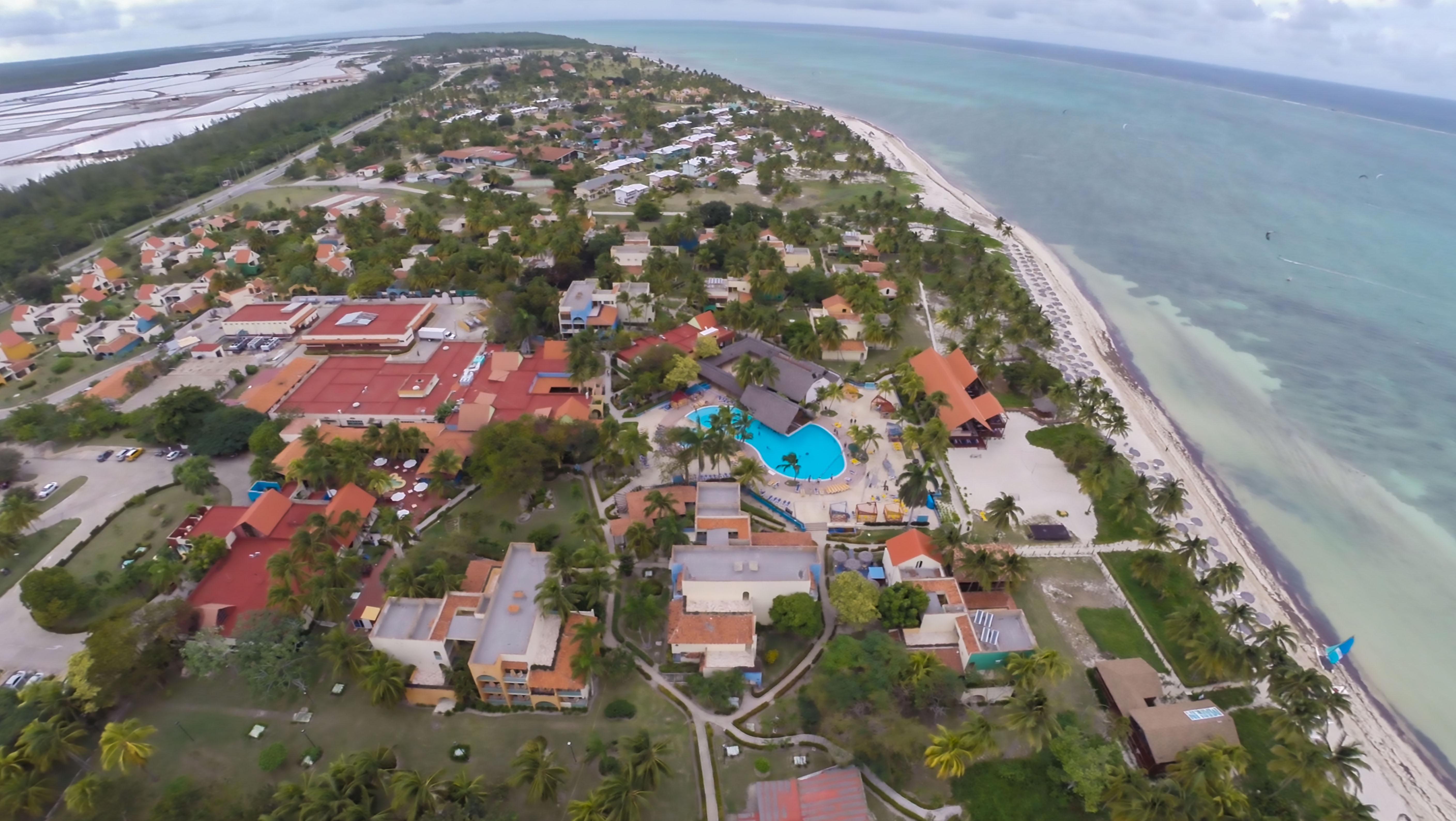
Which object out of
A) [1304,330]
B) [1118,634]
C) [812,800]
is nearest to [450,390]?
[812,800]

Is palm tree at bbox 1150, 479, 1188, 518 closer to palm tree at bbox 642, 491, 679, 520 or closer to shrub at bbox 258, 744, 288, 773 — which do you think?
palm tree at bbox 642, 491, 679, 520

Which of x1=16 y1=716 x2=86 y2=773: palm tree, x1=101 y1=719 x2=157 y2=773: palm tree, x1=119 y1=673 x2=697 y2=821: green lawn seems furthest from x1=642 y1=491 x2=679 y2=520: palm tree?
x1=16 y1=716 x2=86 y2=773: palm tree

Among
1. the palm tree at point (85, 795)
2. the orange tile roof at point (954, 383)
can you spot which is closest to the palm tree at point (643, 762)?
the palm tree at point (85, 795)

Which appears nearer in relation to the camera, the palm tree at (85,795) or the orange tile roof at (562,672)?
the palm tree at (85,795)

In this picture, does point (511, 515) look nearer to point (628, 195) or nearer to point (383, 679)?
point (383, 679)

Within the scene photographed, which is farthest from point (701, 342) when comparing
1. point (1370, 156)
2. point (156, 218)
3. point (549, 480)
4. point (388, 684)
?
point (1370, 156)

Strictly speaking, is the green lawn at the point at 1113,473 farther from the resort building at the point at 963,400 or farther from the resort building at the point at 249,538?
the resort building at the point at 249,538
